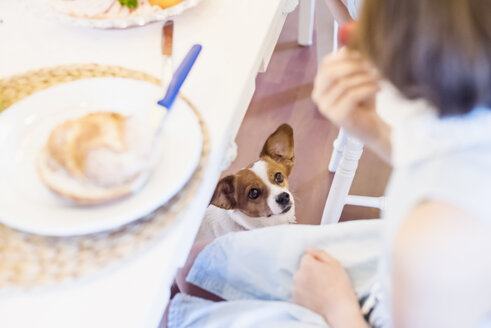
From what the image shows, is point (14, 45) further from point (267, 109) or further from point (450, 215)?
point (267, 109)

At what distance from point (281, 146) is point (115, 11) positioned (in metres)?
0.61

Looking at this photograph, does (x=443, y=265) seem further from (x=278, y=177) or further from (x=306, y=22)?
(x=306, y=22)

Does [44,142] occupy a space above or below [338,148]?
below

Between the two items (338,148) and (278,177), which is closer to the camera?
(278,177)

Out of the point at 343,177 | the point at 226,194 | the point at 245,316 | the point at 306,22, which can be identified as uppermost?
the point at 306,22

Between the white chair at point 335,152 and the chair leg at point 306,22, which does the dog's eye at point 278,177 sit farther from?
the chair leg at point 306,22

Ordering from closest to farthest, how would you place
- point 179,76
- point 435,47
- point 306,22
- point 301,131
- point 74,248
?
point 435,47 < point 74,248 < point 179,76 < point 301,131 < point 306,22

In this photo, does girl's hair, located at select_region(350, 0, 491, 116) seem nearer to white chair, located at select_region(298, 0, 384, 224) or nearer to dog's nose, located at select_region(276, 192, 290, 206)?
white chair, located at select_region(298, 0, 384, 224)

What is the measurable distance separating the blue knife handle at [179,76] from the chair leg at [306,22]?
4.13 feet

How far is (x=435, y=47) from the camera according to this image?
1.00ft

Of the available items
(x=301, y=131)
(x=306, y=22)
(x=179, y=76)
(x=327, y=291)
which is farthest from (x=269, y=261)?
(x=306, y=22)

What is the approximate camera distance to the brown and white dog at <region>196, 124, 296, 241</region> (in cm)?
115

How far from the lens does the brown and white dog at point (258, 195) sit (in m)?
1.15

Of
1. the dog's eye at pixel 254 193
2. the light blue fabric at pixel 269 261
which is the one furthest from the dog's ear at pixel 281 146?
the light blue fabric at pixel 269 261
